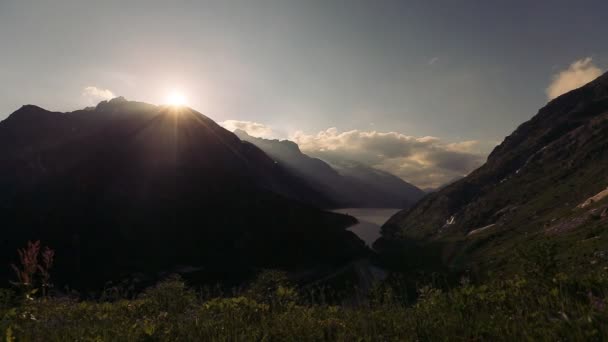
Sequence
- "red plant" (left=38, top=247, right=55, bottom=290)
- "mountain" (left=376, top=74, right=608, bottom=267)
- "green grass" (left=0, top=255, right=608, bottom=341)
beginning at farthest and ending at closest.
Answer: "mountain" (left=376, top=74, right=608, bottom=267)
"red plant" (left=38, top=247, right=55, bottom=290)
"green grass" (left=0, top=255, right=608, bottom=341)

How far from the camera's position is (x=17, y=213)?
192 m

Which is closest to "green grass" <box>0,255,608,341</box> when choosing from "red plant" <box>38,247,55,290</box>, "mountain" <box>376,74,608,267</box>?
"red plant" <box>38,247,55,290</box>

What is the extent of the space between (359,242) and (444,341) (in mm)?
191062

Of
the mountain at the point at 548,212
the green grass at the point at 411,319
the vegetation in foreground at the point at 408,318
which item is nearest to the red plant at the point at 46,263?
the vegetation in foreground at the point at 408,318

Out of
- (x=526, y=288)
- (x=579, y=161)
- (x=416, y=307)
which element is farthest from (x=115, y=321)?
(x=579, y=161)

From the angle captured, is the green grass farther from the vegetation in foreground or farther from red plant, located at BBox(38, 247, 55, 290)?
red plant, located at BBox(38, 247, 55, 290)

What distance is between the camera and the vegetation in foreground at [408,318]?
686 centimetres

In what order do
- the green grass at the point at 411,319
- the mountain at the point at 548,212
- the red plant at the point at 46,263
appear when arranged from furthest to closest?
the mountain at the point at 548,212
the red plant at the point at 46,263
the green grass at the point at 411,319

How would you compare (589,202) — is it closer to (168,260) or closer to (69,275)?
(168,260)

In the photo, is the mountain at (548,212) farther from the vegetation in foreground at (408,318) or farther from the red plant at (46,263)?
the red plant at (46,263)

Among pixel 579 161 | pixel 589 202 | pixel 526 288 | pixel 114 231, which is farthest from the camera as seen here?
pixel 114 231

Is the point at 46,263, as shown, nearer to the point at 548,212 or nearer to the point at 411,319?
the point at 411,319

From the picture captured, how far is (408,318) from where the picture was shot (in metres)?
9.07

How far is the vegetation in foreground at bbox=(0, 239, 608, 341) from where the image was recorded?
6859mm
